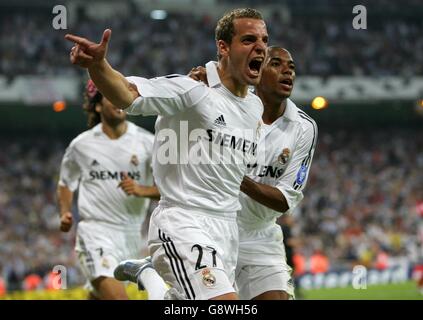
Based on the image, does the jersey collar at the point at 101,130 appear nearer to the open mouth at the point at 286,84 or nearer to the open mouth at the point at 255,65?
the open mouth at the point at 286,84

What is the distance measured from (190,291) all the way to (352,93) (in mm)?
29130

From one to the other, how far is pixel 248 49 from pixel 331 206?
22876mm

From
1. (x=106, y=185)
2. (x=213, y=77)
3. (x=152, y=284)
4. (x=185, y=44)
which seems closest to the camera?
(x=213, y=77)

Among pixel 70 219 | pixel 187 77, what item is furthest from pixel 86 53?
pixel 70 219

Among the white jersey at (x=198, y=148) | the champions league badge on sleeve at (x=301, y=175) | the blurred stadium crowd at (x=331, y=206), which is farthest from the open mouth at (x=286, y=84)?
the blurred stadium crowd at (x=331, y=206)

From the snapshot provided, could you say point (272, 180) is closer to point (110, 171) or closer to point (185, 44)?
point (110, 171)

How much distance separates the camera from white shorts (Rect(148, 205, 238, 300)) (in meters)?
5.66

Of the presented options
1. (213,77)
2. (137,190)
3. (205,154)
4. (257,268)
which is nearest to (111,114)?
(137,190)

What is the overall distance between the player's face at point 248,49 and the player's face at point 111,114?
361 cm

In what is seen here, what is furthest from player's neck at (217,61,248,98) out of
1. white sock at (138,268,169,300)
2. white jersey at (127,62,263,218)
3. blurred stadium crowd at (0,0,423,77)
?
blurred stadium crowd at (0,0,423,77)

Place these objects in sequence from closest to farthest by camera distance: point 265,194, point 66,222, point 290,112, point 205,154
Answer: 1. point 205,154
2. point 265,194
3. point 290,112
4. point 66,222

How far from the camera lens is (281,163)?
23.9 ft

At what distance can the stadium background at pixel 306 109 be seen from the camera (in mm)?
25531

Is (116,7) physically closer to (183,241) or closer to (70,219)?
(70,219)
